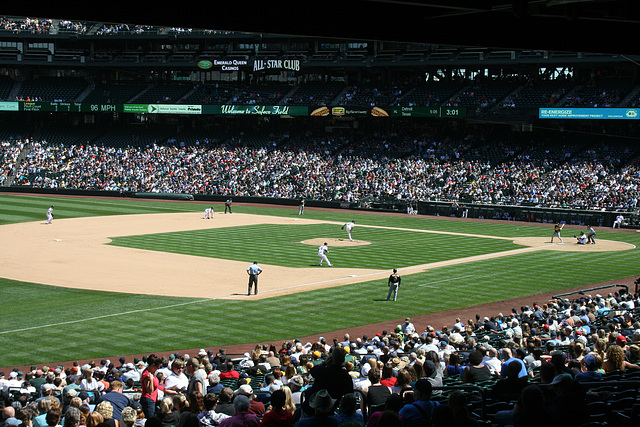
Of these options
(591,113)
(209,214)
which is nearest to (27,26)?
(209,214)

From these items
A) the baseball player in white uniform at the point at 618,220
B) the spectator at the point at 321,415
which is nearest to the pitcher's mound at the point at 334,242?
the baseball player in white uniform at the point at 618,220

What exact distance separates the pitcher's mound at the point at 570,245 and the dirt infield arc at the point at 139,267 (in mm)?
58

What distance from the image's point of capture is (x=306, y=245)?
4166cm

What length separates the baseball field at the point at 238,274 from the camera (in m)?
23.5

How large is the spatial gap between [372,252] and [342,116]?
40091mm

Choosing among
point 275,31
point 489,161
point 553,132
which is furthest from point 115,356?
point 553,132

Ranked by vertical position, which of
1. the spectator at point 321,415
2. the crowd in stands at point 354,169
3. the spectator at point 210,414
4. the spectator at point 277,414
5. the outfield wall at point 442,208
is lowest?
the spectator at point 210,414

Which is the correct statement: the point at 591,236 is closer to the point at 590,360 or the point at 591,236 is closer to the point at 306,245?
the point at 306,245

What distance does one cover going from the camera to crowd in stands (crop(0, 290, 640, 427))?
7.52 meters

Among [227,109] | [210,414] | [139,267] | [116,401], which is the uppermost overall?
[227,109]

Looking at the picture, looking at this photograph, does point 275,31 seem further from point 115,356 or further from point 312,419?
point 115,356

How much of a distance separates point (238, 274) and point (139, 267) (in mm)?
5203

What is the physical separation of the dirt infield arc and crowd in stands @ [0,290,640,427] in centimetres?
1342

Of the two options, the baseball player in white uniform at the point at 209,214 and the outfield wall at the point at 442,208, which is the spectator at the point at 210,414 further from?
the outfield wall at the point at 442,208
